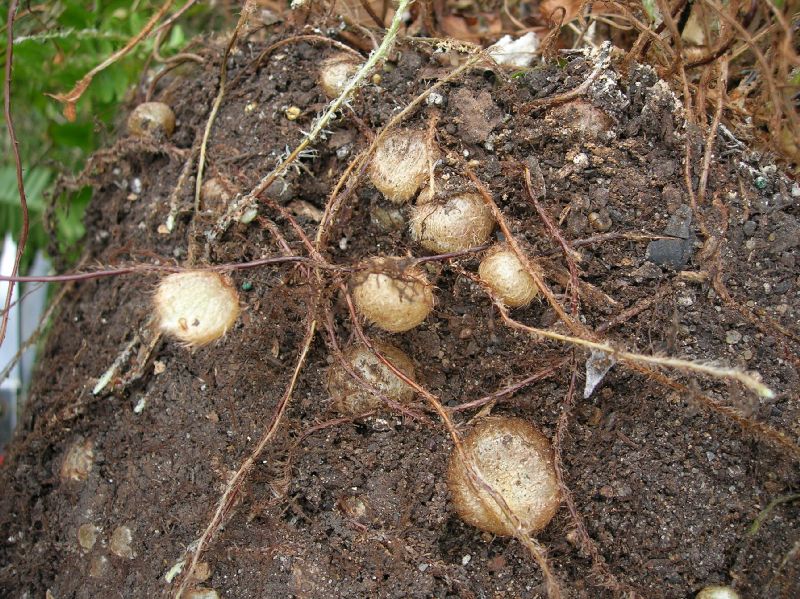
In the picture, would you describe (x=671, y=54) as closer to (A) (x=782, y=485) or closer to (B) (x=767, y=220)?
(B) (x=767, y=220)

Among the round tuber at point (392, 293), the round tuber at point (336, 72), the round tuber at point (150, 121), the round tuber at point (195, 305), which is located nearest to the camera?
the round tuber at point (392, 293)

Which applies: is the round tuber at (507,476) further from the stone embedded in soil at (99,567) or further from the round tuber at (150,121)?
the round tuber at (150,121)

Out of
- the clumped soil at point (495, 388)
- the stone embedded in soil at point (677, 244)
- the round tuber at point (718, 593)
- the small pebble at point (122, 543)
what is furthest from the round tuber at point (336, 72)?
the round tuber at point (718, 593)

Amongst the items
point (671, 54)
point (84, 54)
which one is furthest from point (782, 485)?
point (84, 54)

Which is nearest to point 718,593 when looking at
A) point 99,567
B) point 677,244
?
point 677,244

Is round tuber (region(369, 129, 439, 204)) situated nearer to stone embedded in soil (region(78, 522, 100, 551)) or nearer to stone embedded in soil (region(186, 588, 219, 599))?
stone embedded in soil (region(186, 588, 219, 599))
